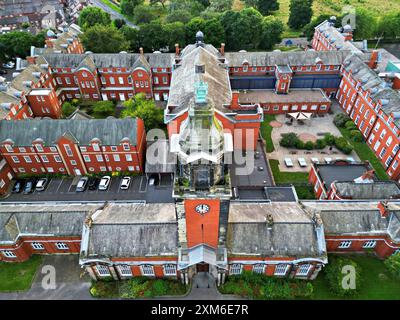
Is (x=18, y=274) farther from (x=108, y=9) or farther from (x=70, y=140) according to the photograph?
(x=108, y=9)

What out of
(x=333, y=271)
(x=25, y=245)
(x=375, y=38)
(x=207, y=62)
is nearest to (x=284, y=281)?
(x=333, y=271)

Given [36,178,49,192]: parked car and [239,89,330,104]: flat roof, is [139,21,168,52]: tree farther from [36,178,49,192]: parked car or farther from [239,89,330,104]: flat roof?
[36,178,49,192]: parked car

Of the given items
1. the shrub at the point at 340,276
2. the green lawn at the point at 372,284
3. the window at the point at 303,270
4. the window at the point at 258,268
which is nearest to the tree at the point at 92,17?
the window at the point at 258,268

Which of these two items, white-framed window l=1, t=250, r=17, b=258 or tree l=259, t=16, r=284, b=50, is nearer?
white-framed window l=1, t=250, r=17, b=258

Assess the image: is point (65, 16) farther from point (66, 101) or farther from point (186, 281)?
point (186, 281)

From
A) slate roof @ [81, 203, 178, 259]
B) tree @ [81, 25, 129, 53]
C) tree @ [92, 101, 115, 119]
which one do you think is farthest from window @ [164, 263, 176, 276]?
tree @ [81, 25, 129, 53]

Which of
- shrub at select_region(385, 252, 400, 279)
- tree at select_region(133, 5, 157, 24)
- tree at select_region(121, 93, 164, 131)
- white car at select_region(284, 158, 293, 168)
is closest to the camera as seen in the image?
shrub at select_region(385, 252, 400, 279)

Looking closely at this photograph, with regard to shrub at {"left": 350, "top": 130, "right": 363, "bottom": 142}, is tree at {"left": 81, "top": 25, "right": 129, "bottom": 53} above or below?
above
